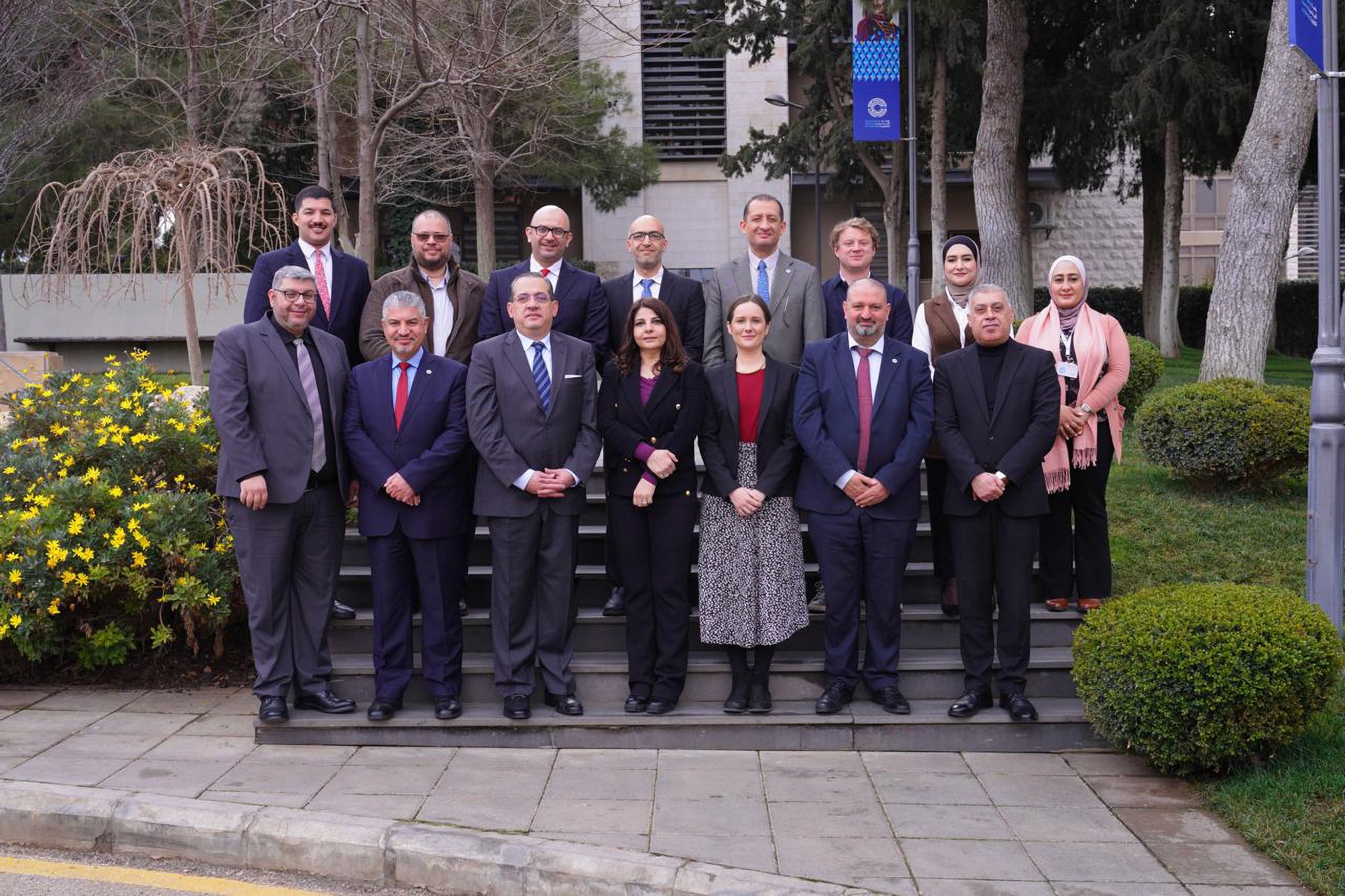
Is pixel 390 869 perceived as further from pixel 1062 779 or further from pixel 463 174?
pixel 463 174

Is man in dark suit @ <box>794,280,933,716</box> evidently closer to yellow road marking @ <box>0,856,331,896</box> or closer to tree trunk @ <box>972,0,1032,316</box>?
yellow road marking @ <box>0,856,331,896</box>

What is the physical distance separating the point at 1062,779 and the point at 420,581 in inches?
129

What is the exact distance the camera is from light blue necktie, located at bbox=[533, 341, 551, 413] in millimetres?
6469

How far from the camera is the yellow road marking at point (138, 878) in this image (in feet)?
16.0

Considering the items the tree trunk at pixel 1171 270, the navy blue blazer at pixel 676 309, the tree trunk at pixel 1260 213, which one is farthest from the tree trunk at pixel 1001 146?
the tree trunk at pixel 1171 270

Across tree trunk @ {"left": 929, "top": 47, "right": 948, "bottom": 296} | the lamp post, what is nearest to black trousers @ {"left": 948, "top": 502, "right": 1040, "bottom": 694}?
tree trunk @ {"left": 929, "top": 47, "right": 948, "bottom": 296}

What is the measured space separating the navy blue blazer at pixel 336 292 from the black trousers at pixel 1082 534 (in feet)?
13.3

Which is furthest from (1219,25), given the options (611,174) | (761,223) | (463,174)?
(761,223)

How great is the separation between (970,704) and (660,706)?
1557 millimetres

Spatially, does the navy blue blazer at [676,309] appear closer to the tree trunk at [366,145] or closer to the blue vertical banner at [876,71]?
the tree trunk at [366,145]

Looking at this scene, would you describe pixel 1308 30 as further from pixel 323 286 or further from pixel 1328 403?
pixel 323 286

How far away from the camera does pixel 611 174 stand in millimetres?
26281

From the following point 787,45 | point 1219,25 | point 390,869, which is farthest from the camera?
point 787,45

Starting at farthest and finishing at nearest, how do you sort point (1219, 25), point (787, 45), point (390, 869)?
point (787, 45)
point (1219, 25)
point (390, 869)
